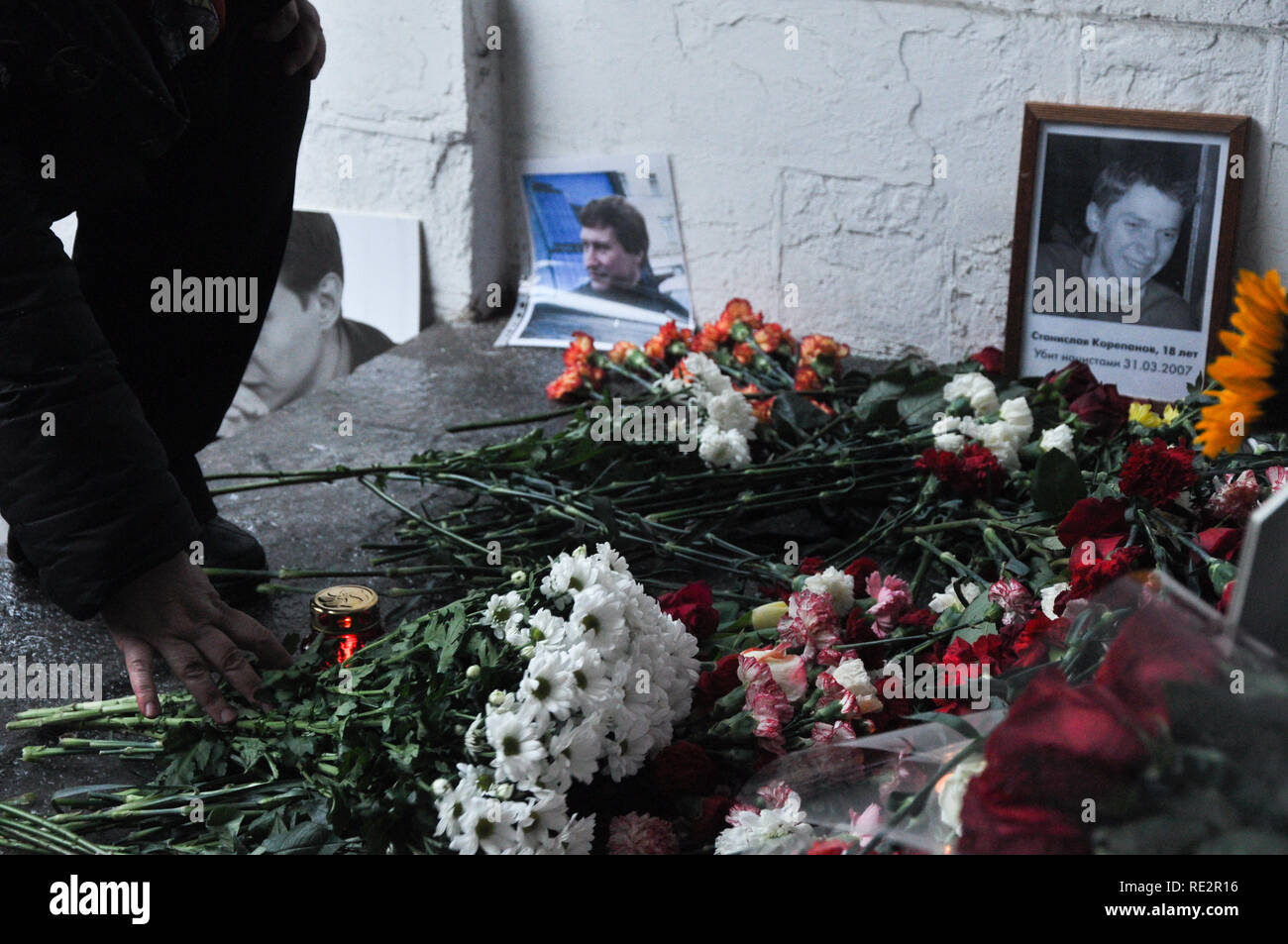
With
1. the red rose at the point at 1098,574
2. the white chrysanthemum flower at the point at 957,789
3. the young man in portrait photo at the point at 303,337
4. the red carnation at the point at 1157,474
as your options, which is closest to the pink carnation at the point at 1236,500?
the red carnation at the point at 1157,474

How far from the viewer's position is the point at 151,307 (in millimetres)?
1827

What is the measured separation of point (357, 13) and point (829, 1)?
112 cm

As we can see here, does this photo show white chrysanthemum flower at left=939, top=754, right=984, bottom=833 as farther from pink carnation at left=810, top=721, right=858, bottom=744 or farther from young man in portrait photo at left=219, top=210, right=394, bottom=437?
young man in portrait photo at left=219, top=210, right=394, bottom=437

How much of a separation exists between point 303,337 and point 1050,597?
87.0 inches

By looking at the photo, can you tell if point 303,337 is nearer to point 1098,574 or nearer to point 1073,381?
point 1073,381

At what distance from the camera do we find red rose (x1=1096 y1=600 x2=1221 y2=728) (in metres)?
0.67

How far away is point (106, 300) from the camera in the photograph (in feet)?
5.90

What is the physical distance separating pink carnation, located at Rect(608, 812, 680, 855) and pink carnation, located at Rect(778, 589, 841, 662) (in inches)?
12.1

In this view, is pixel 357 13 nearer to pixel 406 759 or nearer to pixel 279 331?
pixel 279 331

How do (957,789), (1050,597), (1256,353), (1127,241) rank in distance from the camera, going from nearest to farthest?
1. (957,789)
2. (1256,353)
3. (1050,597)
4. (1127,241)

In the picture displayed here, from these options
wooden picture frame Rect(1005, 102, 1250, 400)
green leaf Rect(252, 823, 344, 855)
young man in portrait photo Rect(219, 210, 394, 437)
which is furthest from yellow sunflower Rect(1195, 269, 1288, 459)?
young man in portrait photo Rect(219, 210, 394, 437)

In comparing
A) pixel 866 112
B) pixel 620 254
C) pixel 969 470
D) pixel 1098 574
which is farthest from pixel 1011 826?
pixel 620 254

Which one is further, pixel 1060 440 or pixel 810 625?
pixel 1060 440
